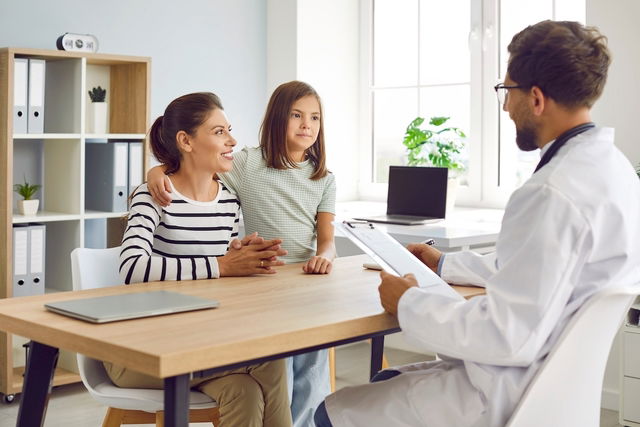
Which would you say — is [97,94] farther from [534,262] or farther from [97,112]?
[534,262]

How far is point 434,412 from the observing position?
1554 mm

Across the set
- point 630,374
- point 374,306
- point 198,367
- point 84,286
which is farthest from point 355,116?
point 198,367

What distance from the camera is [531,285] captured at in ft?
4.53

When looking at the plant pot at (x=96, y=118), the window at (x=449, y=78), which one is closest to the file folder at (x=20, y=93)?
the plant pot at (x=96, y=118)

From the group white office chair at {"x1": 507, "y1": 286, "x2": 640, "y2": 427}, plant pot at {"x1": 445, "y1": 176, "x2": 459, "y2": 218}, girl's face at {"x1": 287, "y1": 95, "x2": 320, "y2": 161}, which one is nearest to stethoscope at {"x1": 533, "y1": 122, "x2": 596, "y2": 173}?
white office chair at {"x1": 507, "y1": 286, "x2": 640, "y2": 427}

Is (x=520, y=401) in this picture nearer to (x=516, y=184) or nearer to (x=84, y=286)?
(x=84, y=286)

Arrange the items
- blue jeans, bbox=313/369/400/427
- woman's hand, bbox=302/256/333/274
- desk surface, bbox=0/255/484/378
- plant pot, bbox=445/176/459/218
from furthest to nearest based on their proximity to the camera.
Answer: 1. plant pot, bbox=445/176/459/218
2. woman's hand, bbox=302/256/333/274
3. blue jeans, bbox=313/369/400/427
4. desk surface, bbox=0/255/484/378

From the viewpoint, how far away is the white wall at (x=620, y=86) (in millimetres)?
3275

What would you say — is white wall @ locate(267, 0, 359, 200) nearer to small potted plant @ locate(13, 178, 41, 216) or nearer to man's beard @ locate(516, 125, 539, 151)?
small potted plant @ locate(13, 178, 41, 216)

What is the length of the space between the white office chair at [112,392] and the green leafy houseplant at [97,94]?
1.51 metres

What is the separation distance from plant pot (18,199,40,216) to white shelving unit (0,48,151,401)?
0.14 ft

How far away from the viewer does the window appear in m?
4.11

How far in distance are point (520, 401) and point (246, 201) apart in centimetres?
126

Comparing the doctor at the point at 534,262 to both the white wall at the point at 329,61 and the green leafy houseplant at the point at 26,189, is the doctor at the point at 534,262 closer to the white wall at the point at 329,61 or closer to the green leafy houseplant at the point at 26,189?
the green leafy houseplant at the point at 26,189
